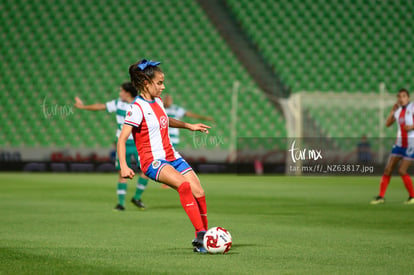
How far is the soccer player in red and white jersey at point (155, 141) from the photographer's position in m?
5.74

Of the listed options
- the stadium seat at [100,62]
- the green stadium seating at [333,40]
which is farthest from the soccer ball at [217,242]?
the green stadium seating at [333,40]

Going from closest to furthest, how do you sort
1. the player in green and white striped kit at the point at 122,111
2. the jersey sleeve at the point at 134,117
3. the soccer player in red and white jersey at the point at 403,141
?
the jersey sleeve at the point at 134,117 < the player in green and white striped kit at the point at 122,111 < the soccer player in red and white jersey at the point at 403,141

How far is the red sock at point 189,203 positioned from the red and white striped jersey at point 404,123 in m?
6.72

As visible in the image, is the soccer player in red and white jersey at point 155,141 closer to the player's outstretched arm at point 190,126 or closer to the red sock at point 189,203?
the red sock at point 189,203

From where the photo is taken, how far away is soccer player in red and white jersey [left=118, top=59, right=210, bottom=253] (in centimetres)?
574

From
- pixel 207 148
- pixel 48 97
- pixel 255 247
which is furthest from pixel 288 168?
pixel 255 247

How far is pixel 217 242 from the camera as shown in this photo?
554cm

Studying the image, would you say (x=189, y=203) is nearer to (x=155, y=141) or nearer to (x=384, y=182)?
(x=155, y=141)

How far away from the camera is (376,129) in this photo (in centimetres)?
2389

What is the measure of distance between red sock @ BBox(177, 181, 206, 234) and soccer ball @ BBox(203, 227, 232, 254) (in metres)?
0.17

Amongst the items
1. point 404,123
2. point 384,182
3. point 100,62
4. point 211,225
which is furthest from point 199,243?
point 100,62

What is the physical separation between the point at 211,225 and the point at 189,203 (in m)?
2.28

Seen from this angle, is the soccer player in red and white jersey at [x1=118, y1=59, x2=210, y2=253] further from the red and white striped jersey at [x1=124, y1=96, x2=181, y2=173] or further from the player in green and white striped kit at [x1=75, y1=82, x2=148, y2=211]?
the player in green and white striped kit at [x1=75, y1=82, x2=148, y2=211]

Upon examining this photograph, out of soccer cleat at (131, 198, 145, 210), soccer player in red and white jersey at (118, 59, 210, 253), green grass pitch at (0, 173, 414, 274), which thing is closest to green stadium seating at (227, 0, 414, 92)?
green grass pitch at (0, 173, 414, 274)
